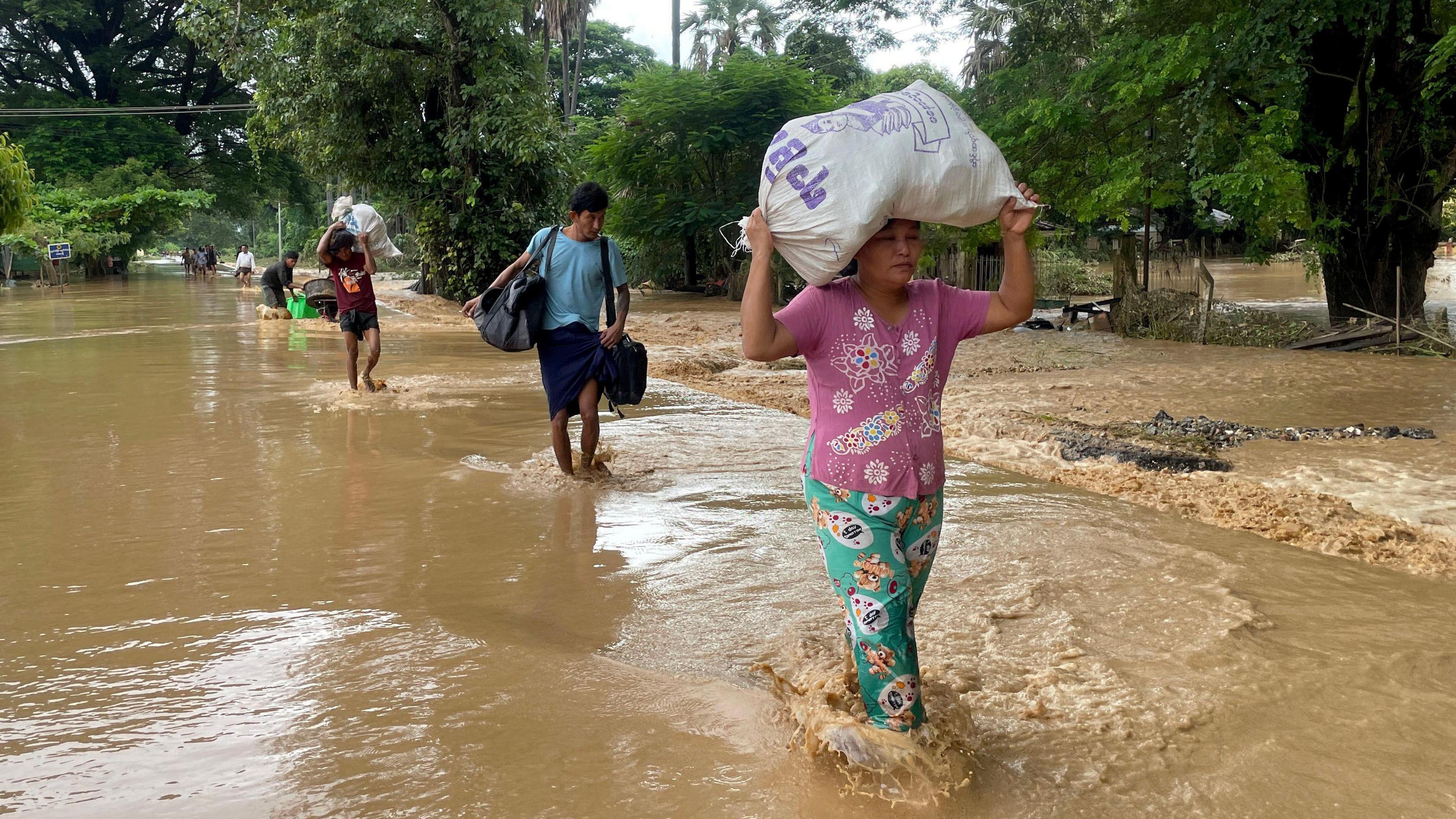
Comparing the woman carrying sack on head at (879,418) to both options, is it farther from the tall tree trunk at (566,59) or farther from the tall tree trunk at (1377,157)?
the tall tree trunk at (566,59)

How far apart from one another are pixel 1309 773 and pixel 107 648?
12.4 feet

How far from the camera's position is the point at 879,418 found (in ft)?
9.02

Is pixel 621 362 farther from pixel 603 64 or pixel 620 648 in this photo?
pixel 603 64

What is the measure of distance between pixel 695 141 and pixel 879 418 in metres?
Result: 22.3

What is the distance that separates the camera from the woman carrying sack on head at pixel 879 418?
272 centimetres

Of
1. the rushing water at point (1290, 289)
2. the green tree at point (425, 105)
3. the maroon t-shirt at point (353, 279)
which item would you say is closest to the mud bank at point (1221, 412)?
the maroon t-shirt at point (353, 279)

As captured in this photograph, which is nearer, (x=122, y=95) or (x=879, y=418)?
(x=879, y=418)

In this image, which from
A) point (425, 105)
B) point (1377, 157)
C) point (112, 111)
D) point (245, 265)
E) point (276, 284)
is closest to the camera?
point (1377, 157)

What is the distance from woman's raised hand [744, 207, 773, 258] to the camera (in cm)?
275

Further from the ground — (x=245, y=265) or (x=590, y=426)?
(x=245, y=265)

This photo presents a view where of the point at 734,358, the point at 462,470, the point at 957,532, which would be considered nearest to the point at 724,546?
the point at 957,532

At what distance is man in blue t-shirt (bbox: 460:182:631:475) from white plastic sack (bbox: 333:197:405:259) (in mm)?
4007

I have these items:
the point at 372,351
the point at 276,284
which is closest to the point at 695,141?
the point at 276,284

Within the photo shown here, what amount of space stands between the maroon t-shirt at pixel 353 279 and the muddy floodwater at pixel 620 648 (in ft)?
7.96
